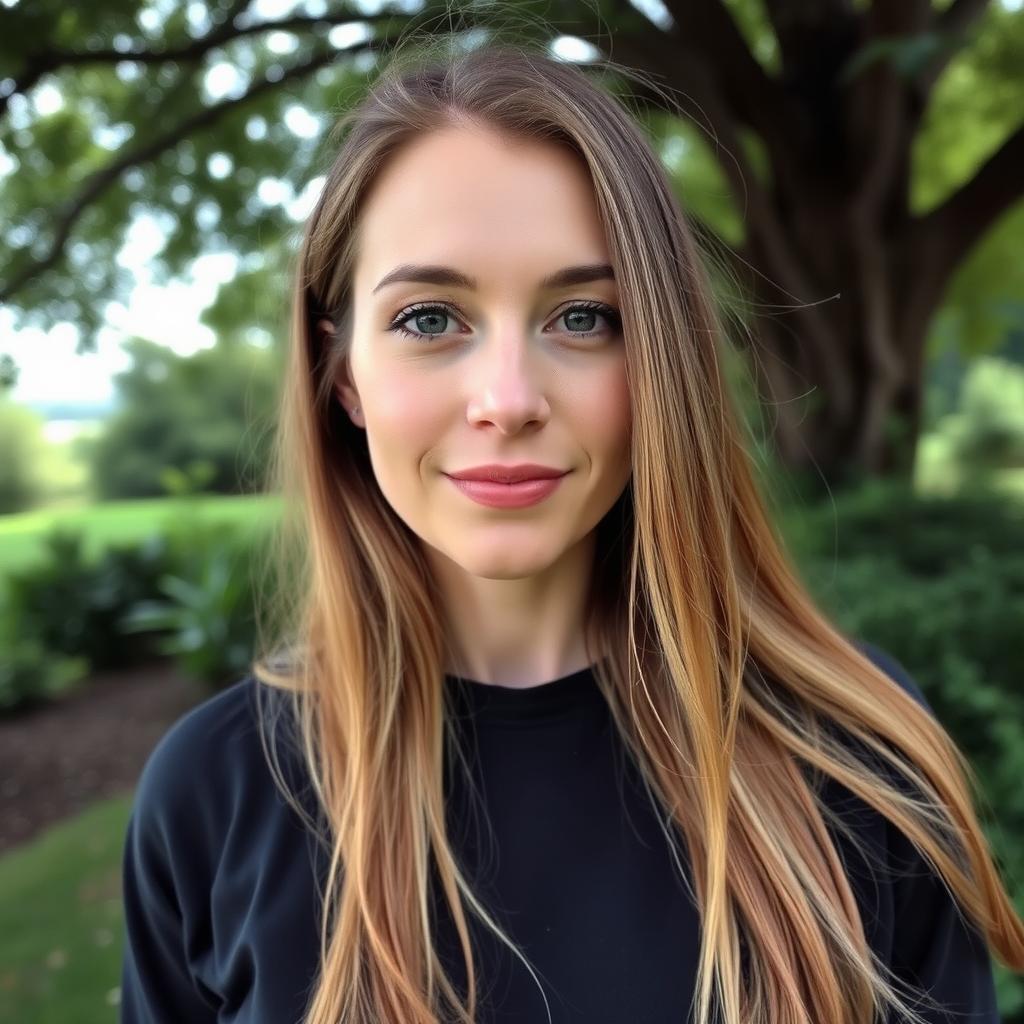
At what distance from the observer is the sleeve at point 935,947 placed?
4.13 ft

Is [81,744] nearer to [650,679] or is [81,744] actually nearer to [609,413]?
[650,679]

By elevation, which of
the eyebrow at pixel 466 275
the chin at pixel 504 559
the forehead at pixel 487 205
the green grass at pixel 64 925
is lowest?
the green grass at pixel 64 925

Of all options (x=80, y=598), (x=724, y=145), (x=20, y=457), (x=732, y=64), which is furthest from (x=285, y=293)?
(x=20, y=457)

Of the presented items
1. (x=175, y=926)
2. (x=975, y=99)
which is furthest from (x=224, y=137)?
(x=975, y=99)

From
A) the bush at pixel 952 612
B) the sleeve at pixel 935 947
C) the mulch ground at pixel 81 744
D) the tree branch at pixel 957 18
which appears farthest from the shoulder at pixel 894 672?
the mulch ground at pixel 81 744

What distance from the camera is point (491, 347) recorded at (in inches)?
45.1

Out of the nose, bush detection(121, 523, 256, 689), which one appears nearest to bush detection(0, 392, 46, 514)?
bush detection(121, 523, 256, 689)

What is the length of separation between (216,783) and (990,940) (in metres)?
1.25

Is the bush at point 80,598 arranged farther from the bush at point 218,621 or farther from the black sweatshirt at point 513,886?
the black sweatshirt at point 513,886

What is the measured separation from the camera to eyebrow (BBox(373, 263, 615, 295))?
3.73 feet

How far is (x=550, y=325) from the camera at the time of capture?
1.17 meters

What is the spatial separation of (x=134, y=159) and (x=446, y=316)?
440 centimetres

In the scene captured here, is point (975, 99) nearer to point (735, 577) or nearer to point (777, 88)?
point (777, 88)

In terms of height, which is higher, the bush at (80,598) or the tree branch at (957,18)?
the tree branch at (957,18)
